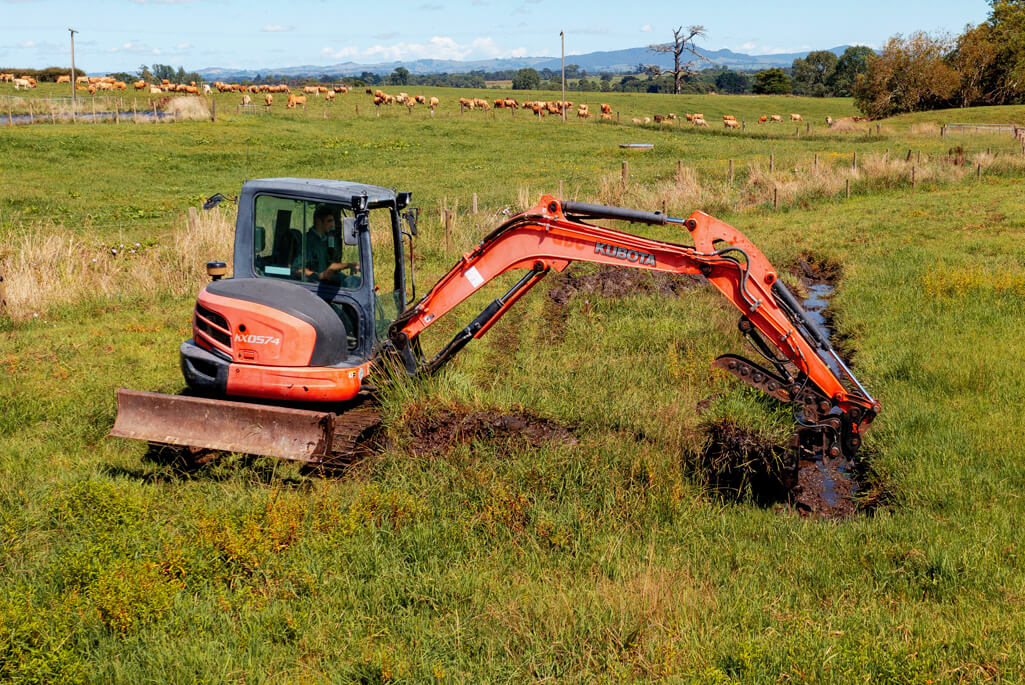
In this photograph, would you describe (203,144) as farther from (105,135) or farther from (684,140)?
(684,140)

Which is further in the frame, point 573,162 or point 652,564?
point 573,162

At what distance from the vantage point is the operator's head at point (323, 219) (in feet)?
27.3

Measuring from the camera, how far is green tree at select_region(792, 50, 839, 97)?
11638 centimetres

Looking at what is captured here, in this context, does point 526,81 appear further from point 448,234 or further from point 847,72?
point 448,234

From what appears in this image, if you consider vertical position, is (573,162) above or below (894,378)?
above

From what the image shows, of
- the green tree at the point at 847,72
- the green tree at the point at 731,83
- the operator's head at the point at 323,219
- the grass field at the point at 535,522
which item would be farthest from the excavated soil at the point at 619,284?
the green tree at the point at 731,83

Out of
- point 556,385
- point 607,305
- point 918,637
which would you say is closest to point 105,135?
point 607,305

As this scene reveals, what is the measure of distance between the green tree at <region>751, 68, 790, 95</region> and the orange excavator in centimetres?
11740

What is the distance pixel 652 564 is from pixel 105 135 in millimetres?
42474

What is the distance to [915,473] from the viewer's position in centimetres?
829

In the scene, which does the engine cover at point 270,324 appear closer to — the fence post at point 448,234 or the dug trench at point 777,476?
the dug trench at point 777,476

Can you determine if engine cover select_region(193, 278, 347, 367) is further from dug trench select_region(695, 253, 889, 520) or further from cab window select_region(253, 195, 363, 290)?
dug trench select_region(695, 253, 889, 520)

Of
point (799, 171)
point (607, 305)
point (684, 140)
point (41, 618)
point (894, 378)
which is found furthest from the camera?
point (684, 140)

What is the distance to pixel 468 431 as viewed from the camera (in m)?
8.35
